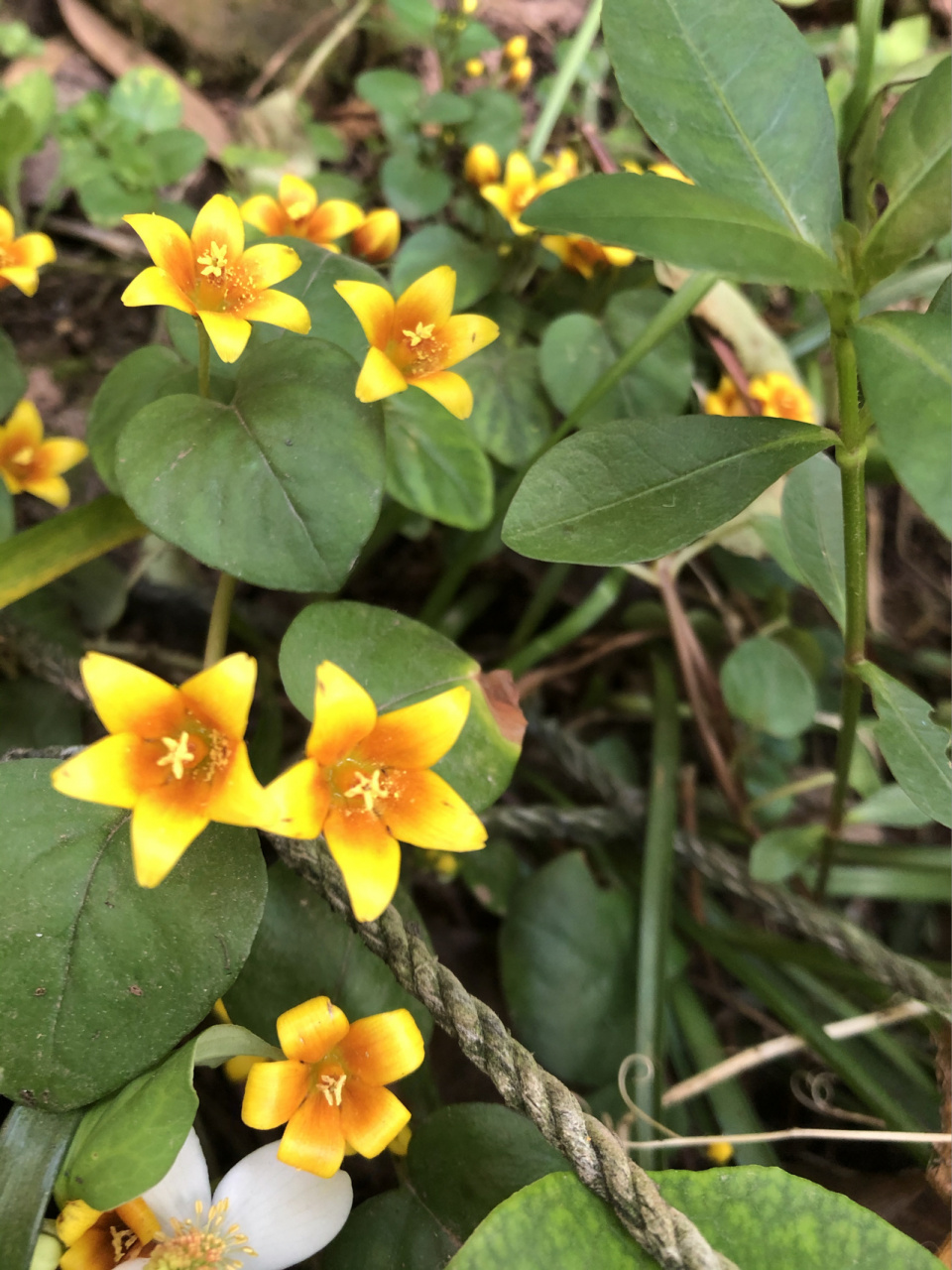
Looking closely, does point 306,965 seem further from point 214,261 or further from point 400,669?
point 214,261

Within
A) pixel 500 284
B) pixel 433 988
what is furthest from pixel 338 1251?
Result: pixel 500 284

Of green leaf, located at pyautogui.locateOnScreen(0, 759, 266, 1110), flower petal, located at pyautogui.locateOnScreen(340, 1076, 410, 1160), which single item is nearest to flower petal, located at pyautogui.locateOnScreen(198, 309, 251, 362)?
green leaf, located at pyautogui.locateOnScreen(0, 759, 266, 1110)

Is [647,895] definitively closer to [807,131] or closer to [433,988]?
[433,988]

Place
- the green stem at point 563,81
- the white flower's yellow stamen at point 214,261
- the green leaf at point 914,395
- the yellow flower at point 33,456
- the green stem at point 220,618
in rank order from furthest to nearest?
the green stem at point 563,81 → the yellow flower at point 33,456 → the green stem at point 220,618 → the white flower's yellow stamen at point 214,261 → the green leaf at point 914,395

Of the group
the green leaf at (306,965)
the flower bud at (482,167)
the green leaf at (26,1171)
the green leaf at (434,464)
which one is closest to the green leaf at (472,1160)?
the green leaf at (306,965)

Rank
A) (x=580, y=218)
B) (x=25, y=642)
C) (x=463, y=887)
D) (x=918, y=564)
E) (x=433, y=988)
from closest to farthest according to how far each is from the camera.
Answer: (x=580, y=218) → (x=433, y=988) → (x=25, y=642) → (x=463, y=887) → (x=918, y=564)

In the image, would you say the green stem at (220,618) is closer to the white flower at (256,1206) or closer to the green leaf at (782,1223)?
the white flower at (256,1206)

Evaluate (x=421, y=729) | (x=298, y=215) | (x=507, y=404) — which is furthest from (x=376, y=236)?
(x=421, y=729)
